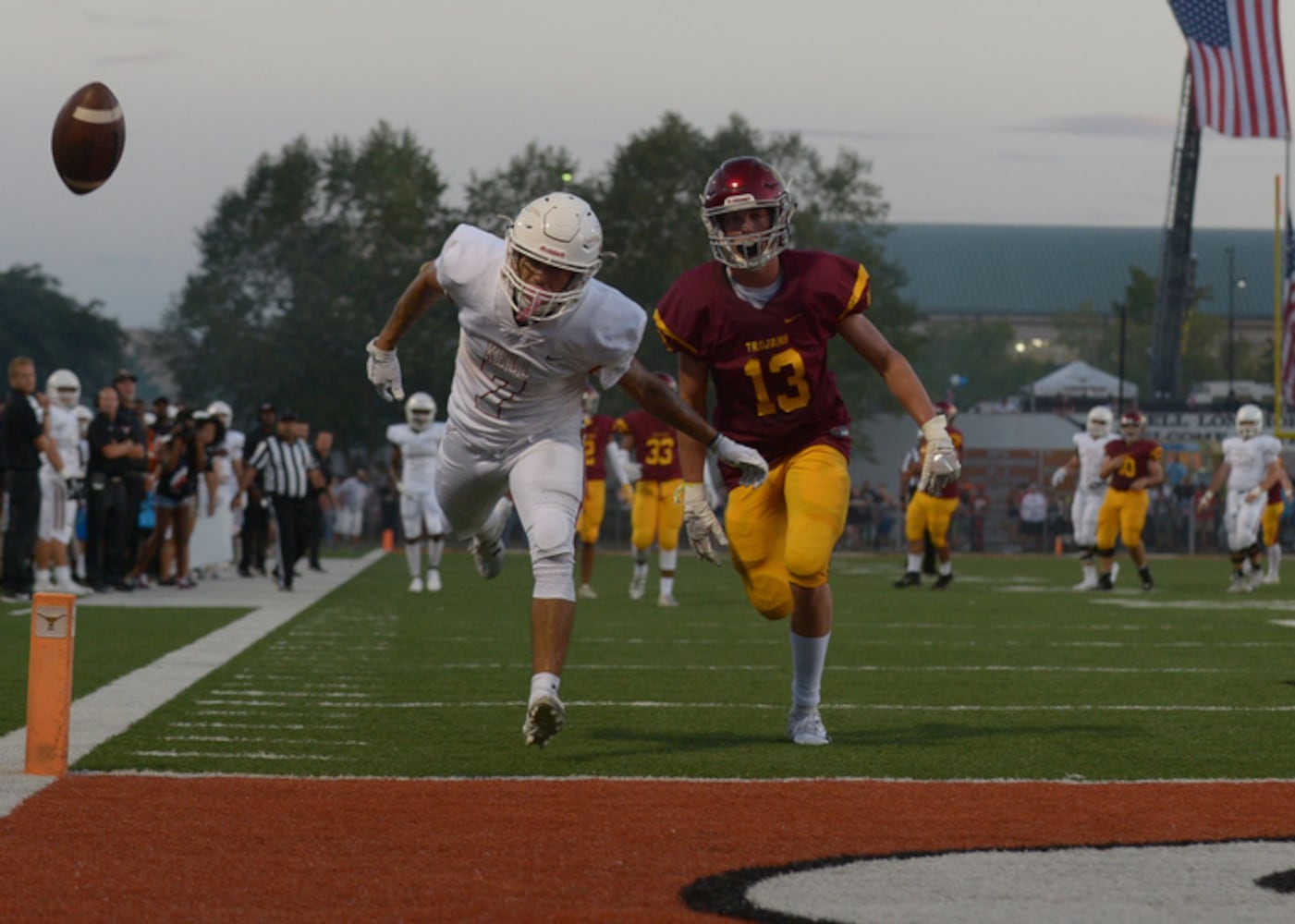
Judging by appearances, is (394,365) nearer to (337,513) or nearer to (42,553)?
(42,553)

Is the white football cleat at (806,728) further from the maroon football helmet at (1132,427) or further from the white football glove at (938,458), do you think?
the maroon football helmet at (1132,427)

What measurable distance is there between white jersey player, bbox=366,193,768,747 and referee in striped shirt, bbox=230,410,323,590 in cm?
1043

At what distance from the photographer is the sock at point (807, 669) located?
696 cm

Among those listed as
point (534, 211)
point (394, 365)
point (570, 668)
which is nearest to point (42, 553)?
point (570, 668)

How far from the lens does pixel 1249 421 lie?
2136 centimetres

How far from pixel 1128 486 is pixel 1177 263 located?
42.0m

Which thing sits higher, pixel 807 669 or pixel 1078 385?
pixel 1078 385

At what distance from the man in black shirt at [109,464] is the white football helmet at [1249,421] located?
1107cm

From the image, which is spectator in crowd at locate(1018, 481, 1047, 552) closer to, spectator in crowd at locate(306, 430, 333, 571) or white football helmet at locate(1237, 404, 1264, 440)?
spectator in crowd at locate(306, 430, 333, 571)

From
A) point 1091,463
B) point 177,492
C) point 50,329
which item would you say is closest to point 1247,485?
point 1091,463

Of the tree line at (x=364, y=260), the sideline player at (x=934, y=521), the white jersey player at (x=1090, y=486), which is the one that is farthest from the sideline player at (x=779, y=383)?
the tree line at (x=364, y=260)

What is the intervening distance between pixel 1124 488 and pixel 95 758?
49.4 ft

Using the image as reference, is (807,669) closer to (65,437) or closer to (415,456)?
(65,437)

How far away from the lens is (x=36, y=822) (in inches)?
194
